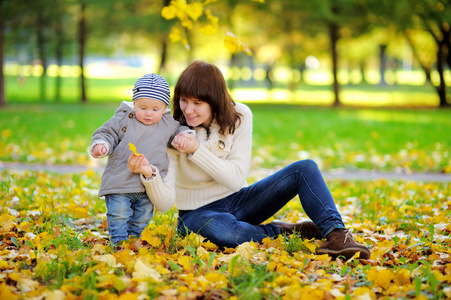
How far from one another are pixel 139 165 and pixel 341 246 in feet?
4.28

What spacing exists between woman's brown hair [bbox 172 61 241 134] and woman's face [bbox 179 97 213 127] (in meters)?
0.03

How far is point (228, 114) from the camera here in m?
3.23

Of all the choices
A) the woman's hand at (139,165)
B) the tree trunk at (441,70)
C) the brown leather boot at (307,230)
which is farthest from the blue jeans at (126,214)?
the tree trunk at (441,70)

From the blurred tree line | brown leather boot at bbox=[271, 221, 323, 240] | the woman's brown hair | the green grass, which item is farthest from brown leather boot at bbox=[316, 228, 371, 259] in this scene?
the blurred tree line

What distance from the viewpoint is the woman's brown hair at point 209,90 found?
3121 mm

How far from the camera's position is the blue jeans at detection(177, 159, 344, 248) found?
3.11m

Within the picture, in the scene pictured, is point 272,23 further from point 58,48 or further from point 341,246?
point 341,246

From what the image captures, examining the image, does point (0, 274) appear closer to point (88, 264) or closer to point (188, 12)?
point (88, 264)

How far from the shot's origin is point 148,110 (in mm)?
2939

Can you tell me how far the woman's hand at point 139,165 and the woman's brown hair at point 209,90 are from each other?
22.5 inches

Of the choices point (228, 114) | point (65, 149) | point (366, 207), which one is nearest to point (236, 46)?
point (228, 114)

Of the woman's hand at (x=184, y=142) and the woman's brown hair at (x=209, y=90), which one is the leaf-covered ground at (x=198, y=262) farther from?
the woman's brown hair at (x=209, y=90)

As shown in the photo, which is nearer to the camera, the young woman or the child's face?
the child's face

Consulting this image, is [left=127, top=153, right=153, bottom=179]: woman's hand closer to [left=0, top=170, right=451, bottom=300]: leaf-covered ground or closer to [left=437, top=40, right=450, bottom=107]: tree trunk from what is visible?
[left=0, top=170, right=451, bottom=300]: leaf-covered ground
